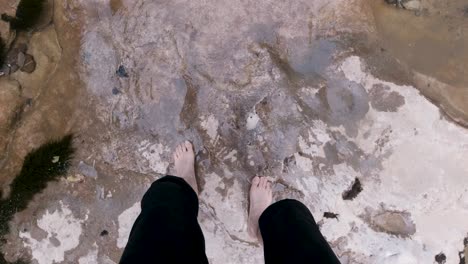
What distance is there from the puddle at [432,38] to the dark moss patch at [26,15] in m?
2.22

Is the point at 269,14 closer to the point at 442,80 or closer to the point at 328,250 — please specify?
the point at 442,80

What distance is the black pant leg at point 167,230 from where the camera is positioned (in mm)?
1823

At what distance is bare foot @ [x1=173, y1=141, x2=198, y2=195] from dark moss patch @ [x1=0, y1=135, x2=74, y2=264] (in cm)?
72

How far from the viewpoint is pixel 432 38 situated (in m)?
2.68

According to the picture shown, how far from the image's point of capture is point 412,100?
2629 millimetres

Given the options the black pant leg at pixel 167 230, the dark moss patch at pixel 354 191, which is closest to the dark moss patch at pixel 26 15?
the black pant leg at pixel 167 230

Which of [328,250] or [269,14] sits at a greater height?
[269,14]

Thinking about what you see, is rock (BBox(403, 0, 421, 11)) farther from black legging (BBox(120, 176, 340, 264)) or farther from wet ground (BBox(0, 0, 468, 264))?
black legging (BBox(120, 176, 340, 264))

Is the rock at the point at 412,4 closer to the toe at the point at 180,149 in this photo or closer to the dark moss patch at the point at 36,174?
the toe at the point at 180,149

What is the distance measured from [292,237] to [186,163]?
3.00 ft

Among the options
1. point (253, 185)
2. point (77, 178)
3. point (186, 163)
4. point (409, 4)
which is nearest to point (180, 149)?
point (186, 163)

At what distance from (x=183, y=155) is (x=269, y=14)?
1031 mm

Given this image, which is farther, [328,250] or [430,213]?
[430,213]

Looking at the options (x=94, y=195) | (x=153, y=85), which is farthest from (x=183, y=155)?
(x=94, y=195)
